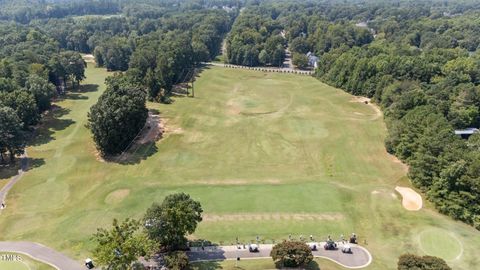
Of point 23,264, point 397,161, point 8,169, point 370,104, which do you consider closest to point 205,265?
point 23,264

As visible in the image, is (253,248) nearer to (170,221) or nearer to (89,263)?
(170,221)

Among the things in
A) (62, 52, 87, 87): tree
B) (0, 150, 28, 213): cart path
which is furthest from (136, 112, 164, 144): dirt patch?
(62, 52, 87, 87): tree

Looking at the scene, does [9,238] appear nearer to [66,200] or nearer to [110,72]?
[66,200]

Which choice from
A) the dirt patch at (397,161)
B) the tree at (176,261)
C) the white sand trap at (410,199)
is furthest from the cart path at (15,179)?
the dirt patch at (397,161)

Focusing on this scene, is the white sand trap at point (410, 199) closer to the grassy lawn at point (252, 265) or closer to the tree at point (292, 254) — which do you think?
the grassy lawn at point (252, 265)

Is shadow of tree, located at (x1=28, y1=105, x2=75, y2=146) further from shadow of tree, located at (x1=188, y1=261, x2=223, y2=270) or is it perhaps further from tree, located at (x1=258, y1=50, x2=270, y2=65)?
tree, located at (x1=258, y1=50, x2=270, y2=65)

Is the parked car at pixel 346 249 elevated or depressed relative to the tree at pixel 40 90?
depressed
